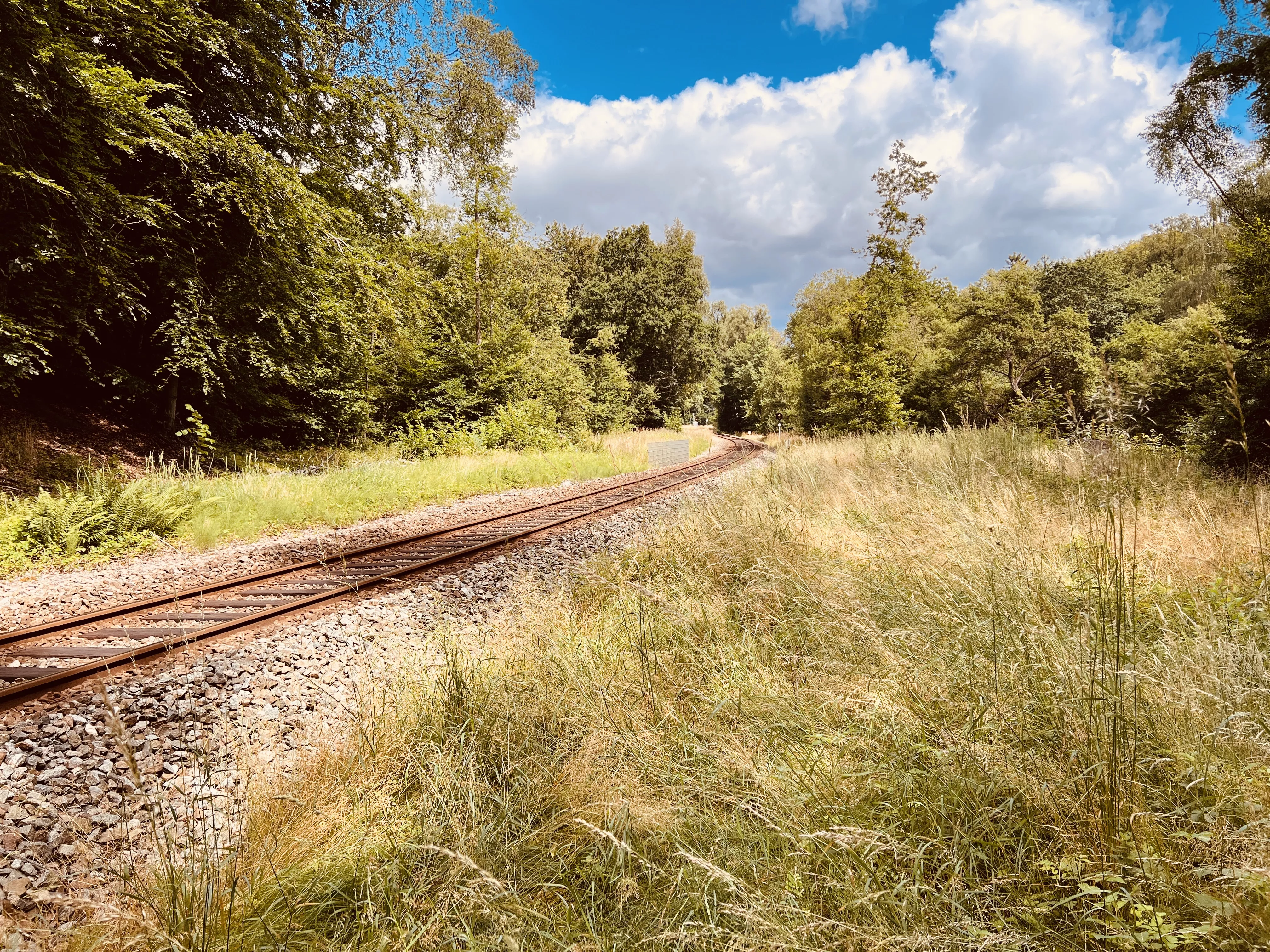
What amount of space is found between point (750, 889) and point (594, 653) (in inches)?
76.1

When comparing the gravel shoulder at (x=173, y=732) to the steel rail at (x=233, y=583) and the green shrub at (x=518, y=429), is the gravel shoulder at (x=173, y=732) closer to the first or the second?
the steel rail at (x=233, y=583)

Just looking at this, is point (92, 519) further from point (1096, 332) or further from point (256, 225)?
point (1096, 332)

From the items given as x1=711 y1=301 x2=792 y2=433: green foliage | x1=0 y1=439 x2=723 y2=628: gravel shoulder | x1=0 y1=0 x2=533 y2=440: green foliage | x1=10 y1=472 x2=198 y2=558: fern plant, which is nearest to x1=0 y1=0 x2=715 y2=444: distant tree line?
x1=0 y1=0 x2=533 y2=440: green foliage

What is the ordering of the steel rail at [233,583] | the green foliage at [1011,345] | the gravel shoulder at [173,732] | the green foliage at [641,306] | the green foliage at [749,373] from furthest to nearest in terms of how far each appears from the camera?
the green foliage at [749,373] → the green foliage at [641,306] → the green foliage at [1011,345] → the steel rail at [233,583] → the gravel shoulder at [173,732]

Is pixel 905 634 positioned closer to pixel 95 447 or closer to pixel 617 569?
pixel 617 569

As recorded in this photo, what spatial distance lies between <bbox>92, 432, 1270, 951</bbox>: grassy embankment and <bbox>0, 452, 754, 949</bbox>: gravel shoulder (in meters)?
0.32

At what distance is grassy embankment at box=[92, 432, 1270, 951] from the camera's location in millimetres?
1499

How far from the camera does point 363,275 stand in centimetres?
1206

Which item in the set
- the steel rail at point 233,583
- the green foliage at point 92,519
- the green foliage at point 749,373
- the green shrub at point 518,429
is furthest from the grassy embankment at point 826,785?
the green foliage at point 749,373

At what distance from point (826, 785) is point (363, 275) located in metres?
13.8

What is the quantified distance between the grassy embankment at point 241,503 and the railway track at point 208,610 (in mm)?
2299

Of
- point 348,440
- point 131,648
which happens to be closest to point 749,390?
point 348,440

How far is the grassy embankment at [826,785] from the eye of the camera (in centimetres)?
150

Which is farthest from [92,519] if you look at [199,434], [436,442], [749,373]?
[749,373]
